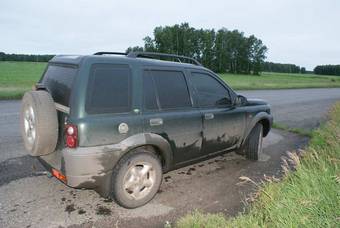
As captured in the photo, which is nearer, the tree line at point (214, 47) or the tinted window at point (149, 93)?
the tinted window at point (149, 93)

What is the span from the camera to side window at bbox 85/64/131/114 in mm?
3193

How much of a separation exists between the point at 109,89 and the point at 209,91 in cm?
186

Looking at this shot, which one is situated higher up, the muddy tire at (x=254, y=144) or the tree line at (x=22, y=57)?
the tree line at (x=22, y=57)

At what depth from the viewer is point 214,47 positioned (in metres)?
→ 83.6

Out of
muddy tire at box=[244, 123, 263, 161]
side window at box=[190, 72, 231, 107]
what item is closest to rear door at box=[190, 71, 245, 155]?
side window at box=[190, 72, 231, 107]

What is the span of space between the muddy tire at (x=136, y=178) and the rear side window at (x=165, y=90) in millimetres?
658

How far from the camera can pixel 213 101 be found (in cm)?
459

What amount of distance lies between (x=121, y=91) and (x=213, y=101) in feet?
5.68

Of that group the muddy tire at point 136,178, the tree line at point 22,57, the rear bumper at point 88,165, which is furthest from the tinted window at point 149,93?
the tree line at point 22,57

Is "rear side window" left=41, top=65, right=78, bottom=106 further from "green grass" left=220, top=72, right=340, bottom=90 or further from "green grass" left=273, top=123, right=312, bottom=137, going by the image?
"green grass" left=220, top=72, right=340, bottom=90

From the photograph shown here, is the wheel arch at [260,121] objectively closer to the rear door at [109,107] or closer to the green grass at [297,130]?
the rear door at [109,107]

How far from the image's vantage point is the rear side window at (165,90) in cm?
369

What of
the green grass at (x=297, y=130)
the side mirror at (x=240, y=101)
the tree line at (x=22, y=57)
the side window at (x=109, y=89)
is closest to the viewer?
the side window at (x=109, y=89)

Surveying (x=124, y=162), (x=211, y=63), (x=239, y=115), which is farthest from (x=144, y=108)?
(x=211, y=63)
